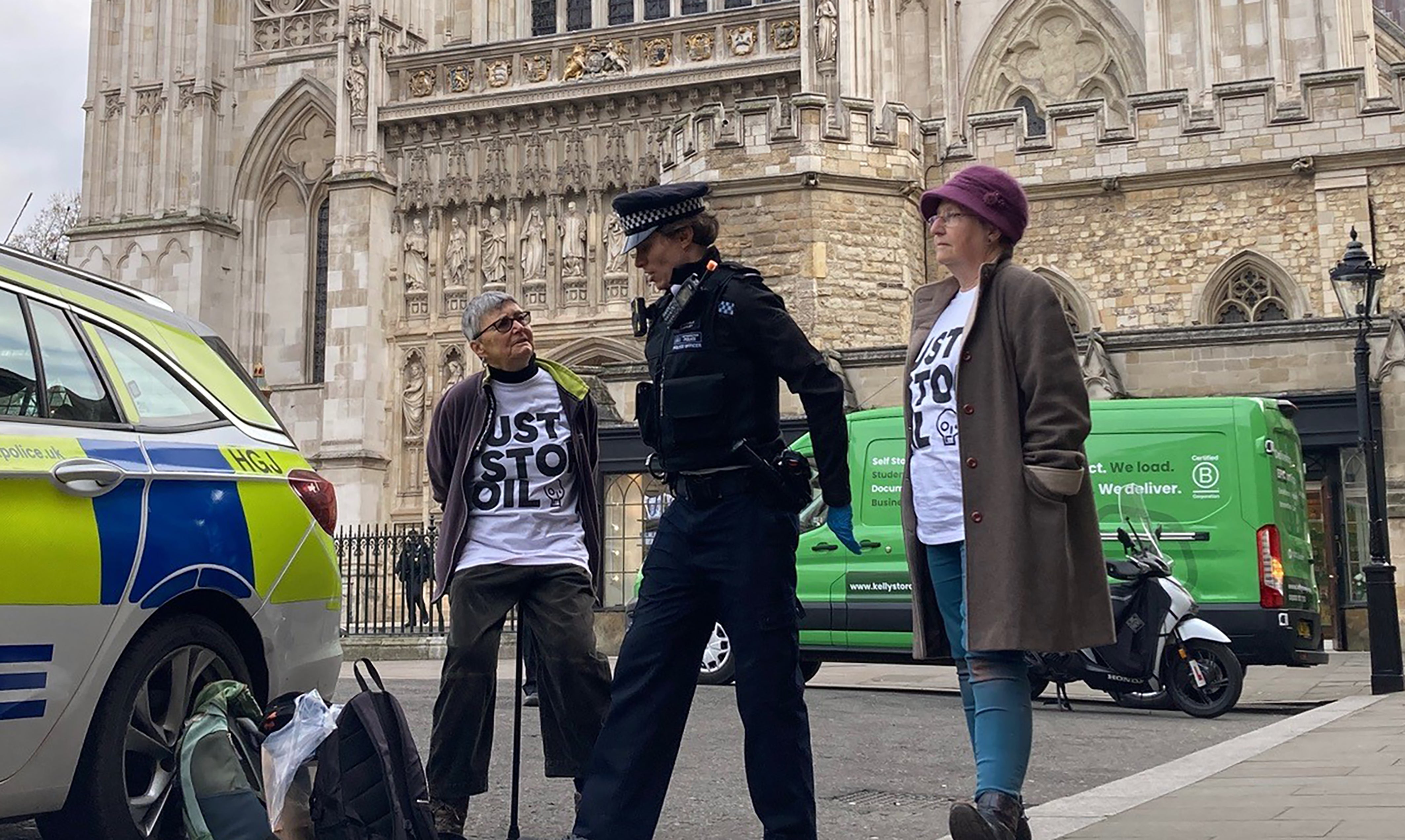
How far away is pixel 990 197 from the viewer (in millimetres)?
4516

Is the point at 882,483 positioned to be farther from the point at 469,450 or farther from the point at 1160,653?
the point at 469,450

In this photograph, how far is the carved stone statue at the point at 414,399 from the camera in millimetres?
28281

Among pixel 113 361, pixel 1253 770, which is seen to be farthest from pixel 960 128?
pixel 113 361

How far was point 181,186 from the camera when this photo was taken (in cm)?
3186

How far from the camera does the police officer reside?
4.21 meters

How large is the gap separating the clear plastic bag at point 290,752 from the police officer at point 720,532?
73 cm

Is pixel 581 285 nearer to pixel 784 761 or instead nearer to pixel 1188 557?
pixel 1188 557

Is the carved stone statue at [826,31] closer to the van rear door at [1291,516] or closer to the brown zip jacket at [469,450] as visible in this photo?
the van rear door at [1291,516]

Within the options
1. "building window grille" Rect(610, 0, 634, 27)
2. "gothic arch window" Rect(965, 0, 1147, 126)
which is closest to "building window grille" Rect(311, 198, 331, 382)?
"building window grille" Rect(610, 0, 634, 27)

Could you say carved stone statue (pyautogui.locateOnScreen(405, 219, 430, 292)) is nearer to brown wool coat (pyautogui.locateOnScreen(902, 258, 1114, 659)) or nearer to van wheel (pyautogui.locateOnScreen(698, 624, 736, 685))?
van wheel (pyautogui.locateOnScreen(698, 624, 736, 685))

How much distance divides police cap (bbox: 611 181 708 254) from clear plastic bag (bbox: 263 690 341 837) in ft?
4.86

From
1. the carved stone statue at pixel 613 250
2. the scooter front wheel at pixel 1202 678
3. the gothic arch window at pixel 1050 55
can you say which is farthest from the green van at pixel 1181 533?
the gothic arch window at pixel 1050 55

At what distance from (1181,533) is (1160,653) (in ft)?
4.74

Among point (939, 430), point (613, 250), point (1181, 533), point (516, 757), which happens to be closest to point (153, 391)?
point (516, 757)
